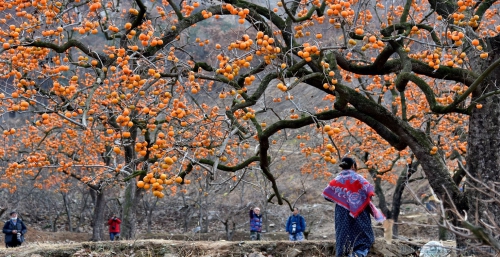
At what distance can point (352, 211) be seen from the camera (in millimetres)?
5836

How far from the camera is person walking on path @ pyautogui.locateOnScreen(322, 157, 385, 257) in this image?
5816 mm

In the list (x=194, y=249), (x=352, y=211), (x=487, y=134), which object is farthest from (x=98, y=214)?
(x=487, y=134)

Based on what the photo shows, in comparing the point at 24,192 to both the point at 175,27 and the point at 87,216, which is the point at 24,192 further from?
the point at 175,27

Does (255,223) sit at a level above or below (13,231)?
above

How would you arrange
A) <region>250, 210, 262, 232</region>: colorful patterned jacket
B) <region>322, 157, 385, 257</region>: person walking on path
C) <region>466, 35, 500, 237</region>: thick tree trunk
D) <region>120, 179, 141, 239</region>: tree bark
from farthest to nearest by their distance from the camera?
<region>250, 210, 262, 232</region>: colorful patterned jacket
<region>120, 179, 141, 239</region>: tree bark
<region>466, 35, 500, 237</region>: thick tree trunk
<region>322, 157, 385, 257</region>: person walking on path

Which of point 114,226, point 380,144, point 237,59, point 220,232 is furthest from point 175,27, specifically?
point 220,232

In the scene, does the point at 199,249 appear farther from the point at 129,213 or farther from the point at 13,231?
the point at 13,231

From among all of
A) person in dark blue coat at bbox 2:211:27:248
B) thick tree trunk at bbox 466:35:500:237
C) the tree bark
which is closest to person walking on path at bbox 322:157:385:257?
thick tree trunk at bbox 466:35:500:237

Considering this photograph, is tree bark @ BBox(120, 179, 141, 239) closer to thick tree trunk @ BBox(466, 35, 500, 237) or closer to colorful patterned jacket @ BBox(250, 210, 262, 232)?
colorful patterned jacket @ BBox(250, 210, 262, 232)

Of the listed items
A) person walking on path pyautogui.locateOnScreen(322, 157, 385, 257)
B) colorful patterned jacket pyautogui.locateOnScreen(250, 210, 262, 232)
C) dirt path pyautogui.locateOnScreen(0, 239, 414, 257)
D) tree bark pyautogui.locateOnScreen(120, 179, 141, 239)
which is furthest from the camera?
colorful patterned jacket pyautogui.locateOnScreen(250, 210, 262, 232)

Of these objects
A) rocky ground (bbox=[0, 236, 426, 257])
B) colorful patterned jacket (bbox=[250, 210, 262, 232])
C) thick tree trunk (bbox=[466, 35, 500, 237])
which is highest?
thick tree trunk (bbox=[466, 35, 500, 237])

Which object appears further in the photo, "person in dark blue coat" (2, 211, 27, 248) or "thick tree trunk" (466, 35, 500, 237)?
"person in dark blue coat" (2, 211, 27, 248)

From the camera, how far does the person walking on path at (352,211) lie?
19.1ft

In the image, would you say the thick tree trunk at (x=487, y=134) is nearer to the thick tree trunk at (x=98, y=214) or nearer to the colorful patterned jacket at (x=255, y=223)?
the colorful patterned jacket at (x=255, y=223)
